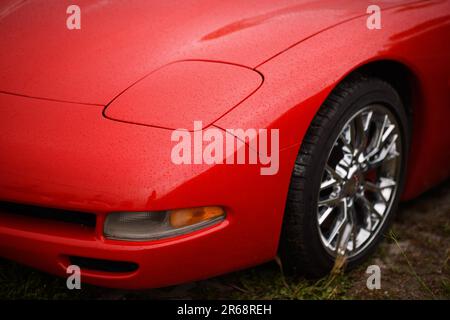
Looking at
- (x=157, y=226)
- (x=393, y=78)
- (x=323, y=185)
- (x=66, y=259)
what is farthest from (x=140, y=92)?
(x=393, y=78)

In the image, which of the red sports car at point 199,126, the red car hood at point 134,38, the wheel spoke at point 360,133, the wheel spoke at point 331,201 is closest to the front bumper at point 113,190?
the red sports car at point 199,126

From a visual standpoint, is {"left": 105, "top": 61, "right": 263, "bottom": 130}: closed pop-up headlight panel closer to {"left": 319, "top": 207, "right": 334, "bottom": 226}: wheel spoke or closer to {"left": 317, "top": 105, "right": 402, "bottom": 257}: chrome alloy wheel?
{"left": 317, "top": 105, "right": 402, "bottom": 257}: chrome alloy wheel

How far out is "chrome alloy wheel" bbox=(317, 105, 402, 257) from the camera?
81.4 inches

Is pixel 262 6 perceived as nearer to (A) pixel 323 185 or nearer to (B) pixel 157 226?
(A) pixel 323 185

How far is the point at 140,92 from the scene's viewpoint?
1.76 m

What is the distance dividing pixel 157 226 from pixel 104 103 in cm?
43

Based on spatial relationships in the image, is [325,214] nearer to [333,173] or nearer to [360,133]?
[333,173]

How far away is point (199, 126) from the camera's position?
64.6 inches

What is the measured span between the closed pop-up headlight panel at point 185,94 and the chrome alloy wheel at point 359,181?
0.47 m

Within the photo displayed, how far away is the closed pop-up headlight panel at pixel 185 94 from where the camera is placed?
1.67 m

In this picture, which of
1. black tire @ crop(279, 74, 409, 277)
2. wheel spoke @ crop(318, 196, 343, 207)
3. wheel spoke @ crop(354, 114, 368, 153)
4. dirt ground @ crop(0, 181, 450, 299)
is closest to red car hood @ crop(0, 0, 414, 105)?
black tire @ crop(279, 74, 409, 277)

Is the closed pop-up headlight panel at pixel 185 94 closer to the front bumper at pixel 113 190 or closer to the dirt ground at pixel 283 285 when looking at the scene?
the front bumper at pixel 113 190

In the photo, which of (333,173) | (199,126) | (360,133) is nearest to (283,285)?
(333,173)

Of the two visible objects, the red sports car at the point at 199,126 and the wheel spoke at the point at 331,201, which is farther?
the wheel spoke at the point at 331,201
